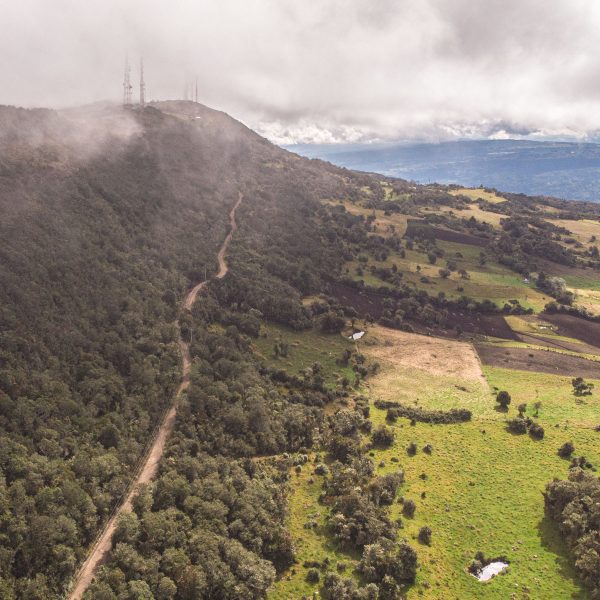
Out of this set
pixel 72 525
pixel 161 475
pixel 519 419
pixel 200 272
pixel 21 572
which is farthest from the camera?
pixel 200 272

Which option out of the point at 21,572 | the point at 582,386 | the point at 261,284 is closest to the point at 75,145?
the point at 261,284

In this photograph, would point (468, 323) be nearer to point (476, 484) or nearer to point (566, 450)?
point (566, 450)

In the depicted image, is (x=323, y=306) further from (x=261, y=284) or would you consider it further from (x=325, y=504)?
(x=325, y=504)

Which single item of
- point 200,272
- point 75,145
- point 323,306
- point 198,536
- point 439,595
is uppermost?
point 75,145

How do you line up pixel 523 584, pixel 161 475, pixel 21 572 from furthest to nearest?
pixel 161 475 → pixel 523 584 → pixel 21 572

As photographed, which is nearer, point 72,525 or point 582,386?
point 72,525

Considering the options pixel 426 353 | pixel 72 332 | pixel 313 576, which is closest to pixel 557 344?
pixel 426 353

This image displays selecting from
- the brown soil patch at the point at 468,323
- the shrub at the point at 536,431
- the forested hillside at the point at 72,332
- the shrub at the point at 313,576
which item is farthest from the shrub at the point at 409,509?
the brown soil patch at the point at 468,323
